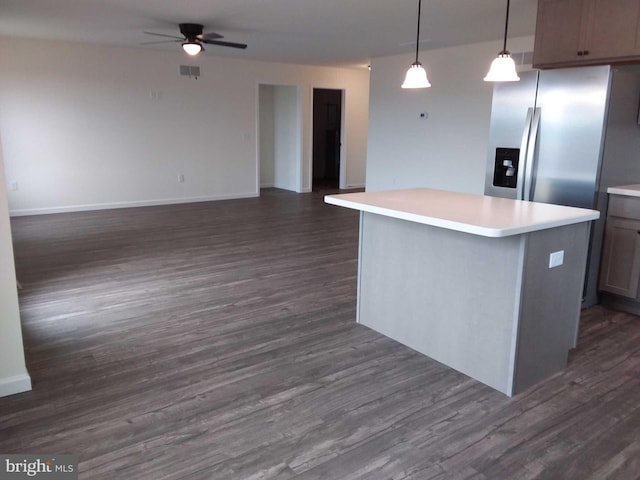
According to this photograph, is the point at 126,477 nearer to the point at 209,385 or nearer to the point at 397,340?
the point at 209,385

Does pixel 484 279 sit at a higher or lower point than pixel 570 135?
lower

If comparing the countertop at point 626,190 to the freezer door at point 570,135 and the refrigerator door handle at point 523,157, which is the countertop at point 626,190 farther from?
the refrigerator door handle at point 523,157

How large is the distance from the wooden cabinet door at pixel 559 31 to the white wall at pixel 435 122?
6.54 ft

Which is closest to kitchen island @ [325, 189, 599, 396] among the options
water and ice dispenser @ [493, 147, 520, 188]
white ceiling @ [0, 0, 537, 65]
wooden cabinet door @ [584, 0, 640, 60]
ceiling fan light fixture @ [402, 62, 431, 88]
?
ceiling fan light fixture @ [402, 62, 431, 88]

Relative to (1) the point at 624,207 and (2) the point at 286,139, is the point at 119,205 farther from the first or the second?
(1) the point at 624,207

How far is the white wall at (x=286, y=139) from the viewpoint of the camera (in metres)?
10.1

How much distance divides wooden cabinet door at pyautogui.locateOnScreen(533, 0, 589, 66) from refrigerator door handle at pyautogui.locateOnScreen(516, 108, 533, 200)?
0.59 meters

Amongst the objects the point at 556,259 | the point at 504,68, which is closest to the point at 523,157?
the point at 504,68

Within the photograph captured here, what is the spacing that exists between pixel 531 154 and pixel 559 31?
Answer: 1108 millimetres

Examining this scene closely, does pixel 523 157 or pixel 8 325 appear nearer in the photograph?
pixel 8 325

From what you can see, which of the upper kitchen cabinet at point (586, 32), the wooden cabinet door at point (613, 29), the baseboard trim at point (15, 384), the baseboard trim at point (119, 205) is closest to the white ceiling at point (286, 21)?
the upper kitchen cabinet at point (586, 32)

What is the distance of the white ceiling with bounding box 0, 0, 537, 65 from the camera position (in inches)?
185

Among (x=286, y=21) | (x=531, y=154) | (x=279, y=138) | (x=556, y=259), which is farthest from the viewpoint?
(x=279, y=138)

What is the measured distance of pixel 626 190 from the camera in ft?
12.1
